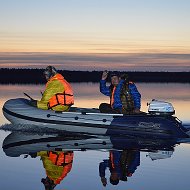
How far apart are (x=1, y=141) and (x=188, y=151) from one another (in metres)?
4.79

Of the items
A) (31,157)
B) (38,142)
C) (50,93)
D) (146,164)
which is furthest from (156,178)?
(50,93)

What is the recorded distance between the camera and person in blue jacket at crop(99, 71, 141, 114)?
14234 mm

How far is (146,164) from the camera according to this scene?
10719 mm

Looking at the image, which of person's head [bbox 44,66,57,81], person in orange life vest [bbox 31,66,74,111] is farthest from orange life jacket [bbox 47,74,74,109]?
person's head [bbox 44,66,57,81]

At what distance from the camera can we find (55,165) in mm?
10469

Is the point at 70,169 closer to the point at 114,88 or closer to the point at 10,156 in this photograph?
the point at 10,156

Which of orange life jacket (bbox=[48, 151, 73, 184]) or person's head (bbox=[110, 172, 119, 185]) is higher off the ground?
person's head (bbox=[110, 172, 119, 185])

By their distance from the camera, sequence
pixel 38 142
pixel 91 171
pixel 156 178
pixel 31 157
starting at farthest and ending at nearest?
1. pixel 38 142
2. pixel 31 157
3. pixel 91 171
4. pixel 156 178

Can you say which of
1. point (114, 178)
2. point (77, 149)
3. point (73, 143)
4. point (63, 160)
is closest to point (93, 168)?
point (63, 160)

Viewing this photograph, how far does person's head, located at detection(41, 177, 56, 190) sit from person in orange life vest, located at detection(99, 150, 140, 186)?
2.70 ft

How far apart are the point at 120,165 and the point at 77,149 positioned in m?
2.34

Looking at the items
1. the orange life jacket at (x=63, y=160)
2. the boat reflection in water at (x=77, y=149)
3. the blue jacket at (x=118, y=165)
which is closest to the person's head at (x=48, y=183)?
the boat reflection in water at (x=77, y=149)

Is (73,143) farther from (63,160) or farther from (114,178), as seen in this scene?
(114,178)

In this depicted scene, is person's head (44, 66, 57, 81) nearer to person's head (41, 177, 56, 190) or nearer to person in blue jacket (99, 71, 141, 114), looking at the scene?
person in blue jacket (99, 71, 141, 114)
